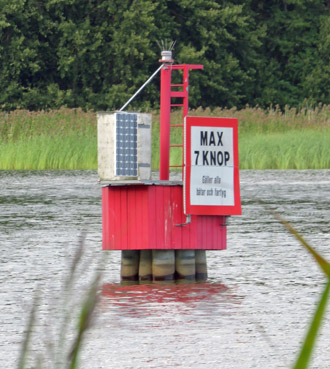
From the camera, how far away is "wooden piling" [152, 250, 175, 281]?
33.4 ft

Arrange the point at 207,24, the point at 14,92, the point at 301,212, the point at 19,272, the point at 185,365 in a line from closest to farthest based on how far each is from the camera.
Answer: the point at 185,365, the point at 19,272, the point at 301,212, the point at 14,92, the point at 207,24

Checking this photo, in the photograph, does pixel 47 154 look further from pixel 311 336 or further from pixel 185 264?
pixel 311 336

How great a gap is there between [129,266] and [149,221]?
23.5 inches

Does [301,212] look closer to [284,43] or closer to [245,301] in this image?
[245,301]

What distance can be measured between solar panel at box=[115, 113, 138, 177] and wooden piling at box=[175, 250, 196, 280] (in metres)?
0.81

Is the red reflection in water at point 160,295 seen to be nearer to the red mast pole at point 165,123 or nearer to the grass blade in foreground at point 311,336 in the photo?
the red mast pole at point 165,123

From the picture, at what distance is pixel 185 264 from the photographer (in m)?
10.3

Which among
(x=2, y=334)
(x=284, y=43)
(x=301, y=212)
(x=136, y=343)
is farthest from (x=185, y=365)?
(x=284, y=43)

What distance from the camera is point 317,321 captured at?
1646mm

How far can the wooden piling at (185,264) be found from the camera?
33.8 feet

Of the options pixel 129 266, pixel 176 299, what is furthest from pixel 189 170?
pixel 176 299

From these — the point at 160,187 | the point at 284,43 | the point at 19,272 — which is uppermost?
the point at 284,43

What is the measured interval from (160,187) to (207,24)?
142ft

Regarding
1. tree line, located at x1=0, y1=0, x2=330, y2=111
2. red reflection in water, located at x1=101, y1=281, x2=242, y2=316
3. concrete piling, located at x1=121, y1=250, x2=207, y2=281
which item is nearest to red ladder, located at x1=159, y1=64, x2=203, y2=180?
concrete piling, located at x1=121, y1=250, x2=207, y2=281
